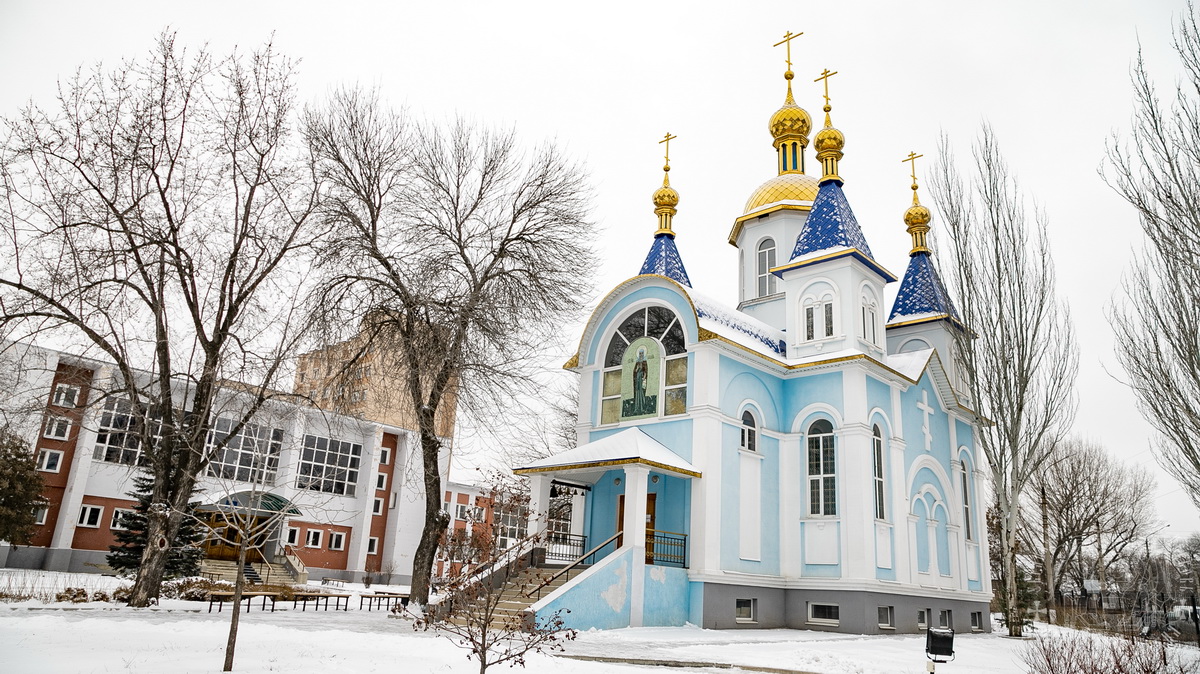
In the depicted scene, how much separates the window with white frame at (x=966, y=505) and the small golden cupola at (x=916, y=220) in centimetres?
757

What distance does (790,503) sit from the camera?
18.2m

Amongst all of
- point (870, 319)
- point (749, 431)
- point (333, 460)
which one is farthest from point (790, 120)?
point (333, 460)

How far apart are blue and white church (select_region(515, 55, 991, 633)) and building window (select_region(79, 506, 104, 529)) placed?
71.1ft

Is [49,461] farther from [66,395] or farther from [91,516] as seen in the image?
[66,395]

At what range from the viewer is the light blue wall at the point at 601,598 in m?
Answer: 13.4

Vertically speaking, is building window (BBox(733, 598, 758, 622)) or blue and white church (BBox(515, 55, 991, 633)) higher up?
blue and white church (BBox(515, 55, 991, 633))

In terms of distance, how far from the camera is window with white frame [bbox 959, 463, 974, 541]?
2178 centimetres

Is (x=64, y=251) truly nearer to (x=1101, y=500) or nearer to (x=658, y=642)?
(x=658, y=642)

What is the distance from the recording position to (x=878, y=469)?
718 inches

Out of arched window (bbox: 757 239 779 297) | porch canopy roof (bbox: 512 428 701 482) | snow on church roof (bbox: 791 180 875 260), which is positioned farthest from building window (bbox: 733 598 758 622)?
arched window (bbox: 757 239 779 297)

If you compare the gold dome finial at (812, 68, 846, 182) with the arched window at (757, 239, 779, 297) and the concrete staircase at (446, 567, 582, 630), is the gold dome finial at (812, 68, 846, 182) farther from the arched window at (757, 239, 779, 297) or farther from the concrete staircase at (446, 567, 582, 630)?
the concrete staircase at (446, 567, 582, 630)

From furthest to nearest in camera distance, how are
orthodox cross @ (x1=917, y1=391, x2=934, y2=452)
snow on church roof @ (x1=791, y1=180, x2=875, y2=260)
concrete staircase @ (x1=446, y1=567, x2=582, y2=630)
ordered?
orthodox cross @ (x1=917, y1=391, x2=934, y2=452), snow on church roof @ (x1=791, y1=180, x2=875, y2=260), concrete staircase @ (x1=446, y1=567, x2=582, y2=630)

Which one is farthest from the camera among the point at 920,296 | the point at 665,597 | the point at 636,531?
the point at 920,296

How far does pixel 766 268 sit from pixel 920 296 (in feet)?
17.5
